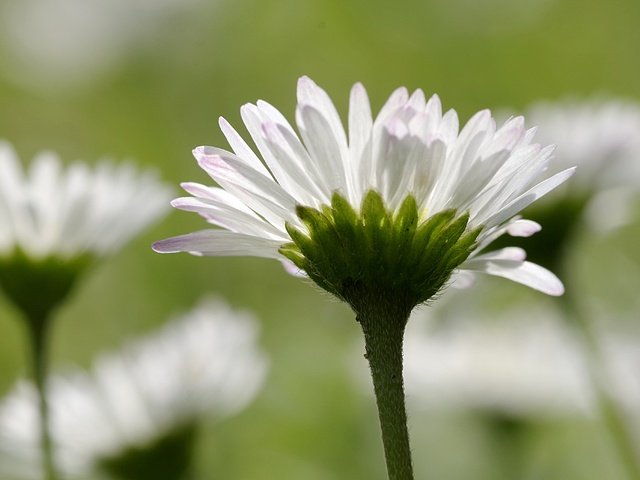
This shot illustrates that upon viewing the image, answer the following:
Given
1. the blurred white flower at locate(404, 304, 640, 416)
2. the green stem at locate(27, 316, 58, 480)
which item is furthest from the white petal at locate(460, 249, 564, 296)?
the blurred white flower at locate(404, 304, 640, 416)

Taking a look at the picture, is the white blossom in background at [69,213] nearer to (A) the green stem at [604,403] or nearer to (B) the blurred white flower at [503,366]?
(A) the green stem at [604,403]

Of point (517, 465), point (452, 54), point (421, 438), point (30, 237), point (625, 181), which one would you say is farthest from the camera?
point (452, 54)

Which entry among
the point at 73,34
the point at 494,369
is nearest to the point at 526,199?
the point at 494,369

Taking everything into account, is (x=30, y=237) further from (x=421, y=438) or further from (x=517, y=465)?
(x=421, y=438)

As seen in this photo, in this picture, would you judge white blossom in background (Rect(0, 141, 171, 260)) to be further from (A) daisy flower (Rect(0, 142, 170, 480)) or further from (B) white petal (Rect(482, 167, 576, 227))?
(B) white petal (Rect(482, 167, 576, 227))

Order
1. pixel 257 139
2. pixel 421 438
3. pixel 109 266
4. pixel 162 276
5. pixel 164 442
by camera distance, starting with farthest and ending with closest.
Result: pixel 109 266, pixel 162 276, pixel 421 438, pixel 164 442, pixel 257 139

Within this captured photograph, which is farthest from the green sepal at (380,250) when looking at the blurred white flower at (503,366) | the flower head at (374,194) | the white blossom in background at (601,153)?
the blurred white flower at (503,366)

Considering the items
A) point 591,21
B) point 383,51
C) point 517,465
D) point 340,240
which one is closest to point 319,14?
point 383,51
